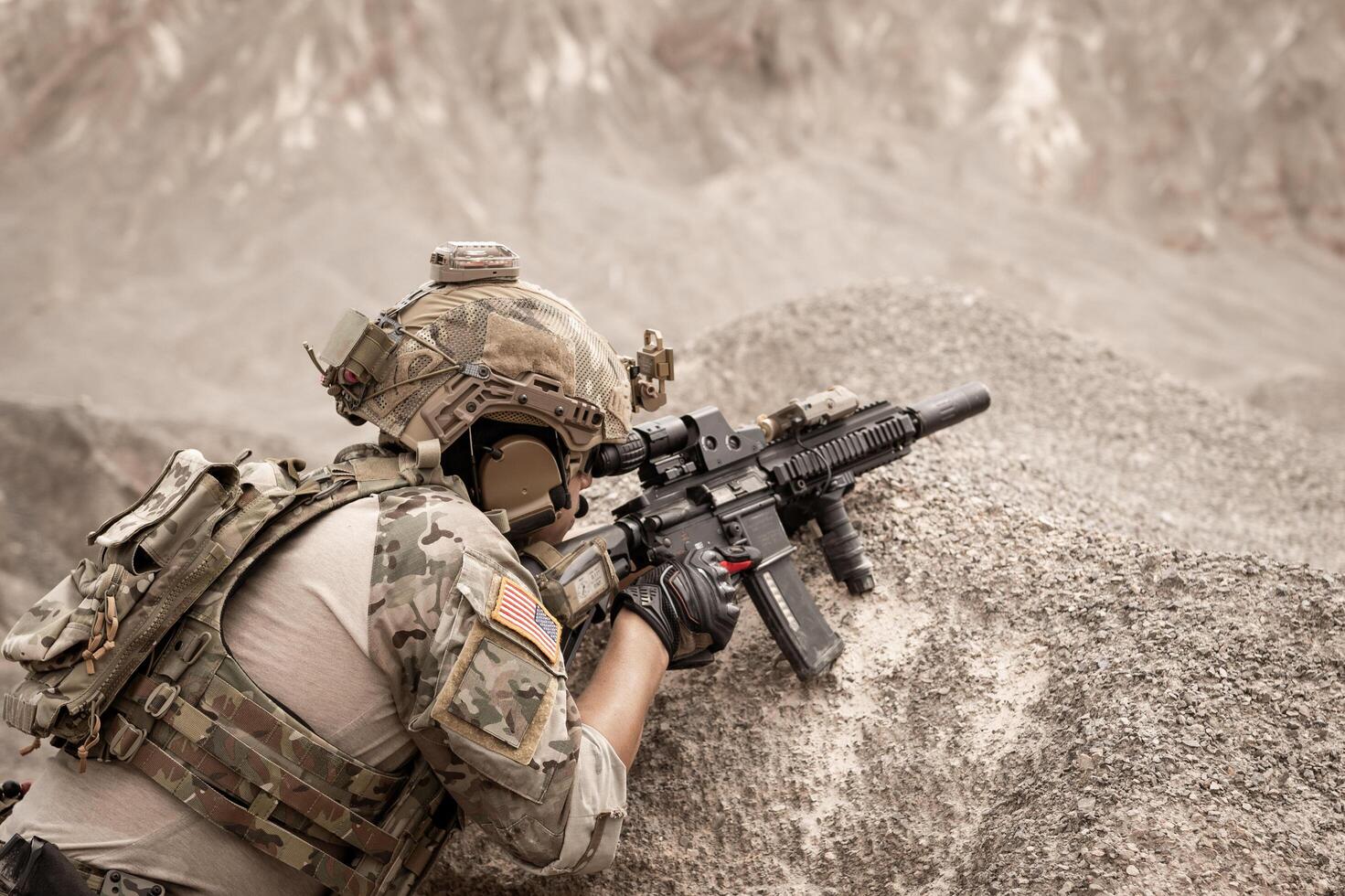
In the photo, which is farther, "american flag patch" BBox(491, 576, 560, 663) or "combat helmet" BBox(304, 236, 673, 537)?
"combat helmet" BBox(304, 236, 673, 537)

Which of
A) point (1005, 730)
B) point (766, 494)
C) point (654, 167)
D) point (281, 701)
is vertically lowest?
point (654, 167)

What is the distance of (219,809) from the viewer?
3004mm

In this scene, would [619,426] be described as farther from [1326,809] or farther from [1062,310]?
[1062,310]

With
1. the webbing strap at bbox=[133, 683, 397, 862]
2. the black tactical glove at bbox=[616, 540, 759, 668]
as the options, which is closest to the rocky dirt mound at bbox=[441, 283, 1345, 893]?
the black tactical glove at bbox=[616, 540, 759, 668]

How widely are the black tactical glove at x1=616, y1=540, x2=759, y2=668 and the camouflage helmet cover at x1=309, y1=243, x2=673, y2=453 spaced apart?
22.6 inches

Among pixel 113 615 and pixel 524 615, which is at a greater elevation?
pixel 113 615

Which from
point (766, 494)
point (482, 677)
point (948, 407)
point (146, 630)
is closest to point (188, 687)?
point (146, 630)

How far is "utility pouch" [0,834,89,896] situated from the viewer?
274 centimetres

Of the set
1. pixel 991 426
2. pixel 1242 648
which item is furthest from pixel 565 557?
pixel 991 426

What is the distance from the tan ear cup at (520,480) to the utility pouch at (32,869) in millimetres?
1475

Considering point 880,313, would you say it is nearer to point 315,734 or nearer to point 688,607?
point 688,607

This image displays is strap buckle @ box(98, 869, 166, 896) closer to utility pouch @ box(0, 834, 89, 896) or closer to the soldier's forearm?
utility pouch @ box(0, 834, 89, 896)

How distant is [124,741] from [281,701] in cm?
41

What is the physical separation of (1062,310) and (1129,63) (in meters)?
9.80
